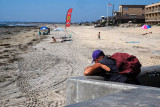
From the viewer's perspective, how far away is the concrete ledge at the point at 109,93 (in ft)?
5.22

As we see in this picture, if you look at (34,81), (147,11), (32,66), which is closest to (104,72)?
(34,81)

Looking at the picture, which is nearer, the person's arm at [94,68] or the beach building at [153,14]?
the person's arm at [94,68]

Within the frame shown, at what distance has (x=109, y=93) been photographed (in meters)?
2.31

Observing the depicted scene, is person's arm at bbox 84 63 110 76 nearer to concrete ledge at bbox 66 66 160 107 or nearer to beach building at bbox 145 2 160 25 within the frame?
concrete ledge at bbox 66 66 160 107

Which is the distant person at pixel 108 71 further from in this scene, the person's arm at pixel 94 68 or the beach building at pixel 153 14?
the beach building at pixel 153 14

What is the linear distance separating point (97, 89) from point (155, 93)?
758 millimetres

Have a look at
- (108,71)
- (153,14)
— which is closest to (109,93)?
(108,71)

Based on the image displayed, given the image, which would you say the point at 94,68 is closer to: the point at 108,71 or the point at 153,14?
the point at 108,71

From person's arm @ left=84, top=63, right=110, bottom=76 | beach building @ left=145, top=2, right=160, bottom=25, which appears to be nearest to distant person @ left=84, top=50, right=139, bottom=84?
person's arm @ left=84, top=63, right=110, bottom=76

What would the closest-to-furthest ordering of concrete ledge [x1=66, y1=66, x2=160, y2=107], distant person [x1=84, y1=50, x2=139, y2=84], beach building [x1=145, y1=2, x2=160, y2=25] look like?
concrete ledge [x1=66, y1=66, x2=160, y2=107], distant person [x1=84, y1=50, x2=139, y2=84], beach building [x1=145, y1=2, x2=160, y2=25]

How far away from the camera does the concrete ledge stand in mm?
1591

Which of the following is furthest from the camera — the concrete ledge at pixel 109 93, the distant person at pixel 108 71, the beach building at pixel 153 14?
the beach building at pixel 153 14

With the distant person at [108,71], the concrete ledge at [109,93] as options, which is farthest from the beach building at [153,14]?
the concrete ledge at [109,93]

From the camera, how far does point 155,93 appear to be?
187 centimetres
